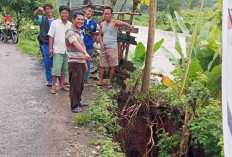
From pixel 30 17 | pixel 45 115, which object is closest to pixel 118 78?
pixel 45 115

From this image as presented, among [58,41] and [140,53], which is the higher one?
[58,41]

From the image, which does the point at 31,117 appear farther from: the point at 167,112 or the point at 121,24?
the point at 121,24

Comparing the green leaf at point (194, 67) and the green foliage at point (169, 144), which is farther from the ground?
the green leaf at point (194, 67)

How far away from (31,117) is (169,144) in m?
2.27

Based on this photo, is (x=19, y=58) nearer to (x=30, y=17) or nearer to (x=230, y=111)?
(x=30, y=17)

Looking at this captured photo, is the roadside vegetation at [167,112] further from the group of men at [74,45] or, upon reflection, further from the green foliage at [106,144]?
the group of men at [74,45]

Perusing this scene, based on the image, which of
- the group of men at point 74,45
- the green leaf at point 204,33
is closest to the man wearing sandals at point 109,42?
the group of men at point 74,45

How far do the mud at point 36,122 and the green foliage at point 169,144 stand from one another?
1.27 m

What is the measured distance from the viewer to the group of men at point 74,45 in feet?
15.8

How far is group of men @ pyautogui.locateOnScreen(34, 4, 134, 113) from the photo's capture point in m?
4.83

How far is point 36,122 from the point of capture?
4.50m

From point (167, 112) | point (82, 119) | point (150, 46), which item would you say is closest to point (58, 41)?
point (150, 46)

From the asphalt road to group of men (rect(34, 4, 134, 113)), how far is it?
351mm

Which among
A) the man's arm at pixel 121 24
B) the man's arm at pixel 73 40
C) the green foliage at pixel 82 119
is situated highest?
the man's arm at pixel 121 24
